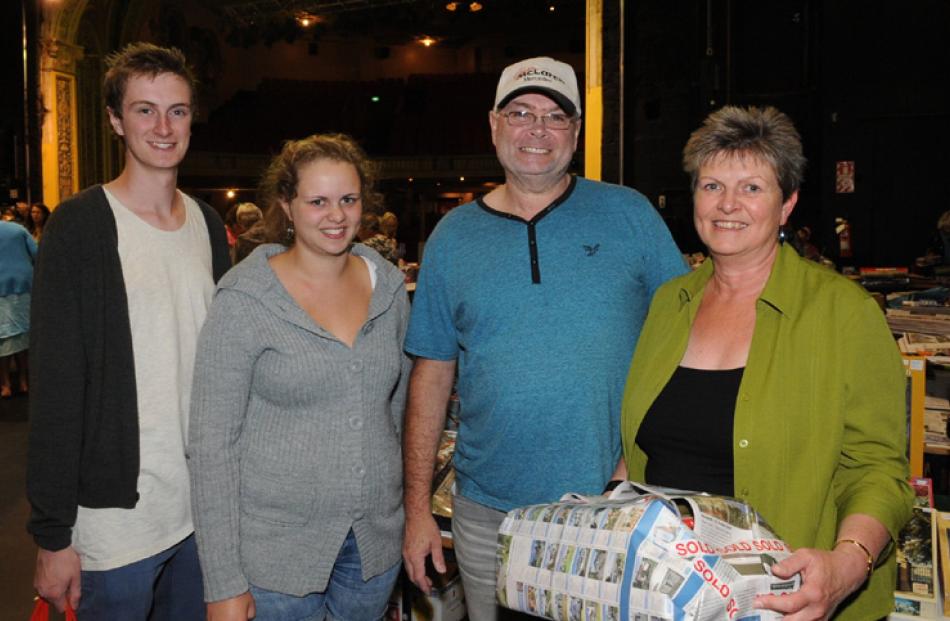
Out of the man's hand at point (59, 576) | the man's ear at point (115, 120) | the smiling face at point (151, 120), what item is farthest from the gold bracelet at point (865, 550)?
the man's ear at point (115, 120)

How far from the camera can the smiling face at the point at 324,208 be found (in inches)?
69.1

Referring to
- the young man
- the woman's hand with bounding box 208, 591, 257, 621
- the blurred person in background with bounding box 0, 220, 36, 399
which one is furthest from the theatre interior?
the woman's hand with bounding box 208, 591, 257, 621

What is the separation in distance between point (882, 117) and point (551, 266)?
959 centimetres

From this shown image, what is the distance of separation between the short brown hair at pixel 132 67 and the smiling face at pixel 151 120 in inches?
0.5

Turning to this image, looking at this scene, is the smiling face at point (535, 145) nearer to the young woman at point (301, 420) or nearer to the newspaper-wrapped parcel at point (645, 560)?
the young woman at point (301, 420)

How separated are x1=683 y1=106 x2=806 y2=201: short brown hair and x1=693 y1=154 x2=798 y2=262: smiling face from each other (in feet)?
0.04

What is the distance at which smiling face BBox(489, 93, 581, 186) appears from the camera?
189 cm

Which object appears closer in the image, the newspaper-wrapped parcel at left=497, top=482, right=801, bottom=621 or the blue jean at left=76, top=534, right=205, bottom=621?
the newspaper-wrapped parcel at left=497, top=482, right=801, bottom=621

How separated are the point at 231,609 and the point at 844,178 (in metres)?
10.1

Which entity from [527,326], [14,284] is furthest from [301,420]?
[14,284]

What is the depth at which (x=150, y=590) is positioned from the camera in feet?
5.82

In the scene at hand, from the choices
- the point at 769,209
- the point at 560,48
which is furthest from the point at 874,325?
the point at 560,48

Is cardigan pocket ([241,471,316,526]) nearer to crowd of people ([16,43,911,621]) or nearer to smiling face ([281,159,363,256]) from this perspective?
crowd of people ([16,43,911,621])

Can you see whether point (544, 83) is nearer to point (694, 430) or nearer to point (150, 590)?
point (694, 430)
